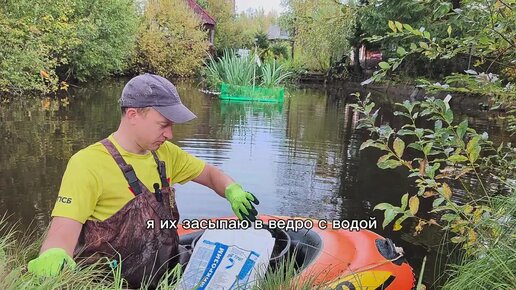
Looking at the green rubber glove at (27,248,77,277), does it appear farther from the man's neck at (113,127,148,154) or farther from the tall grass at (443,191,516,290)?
the tall grass at (443,191,516,290)

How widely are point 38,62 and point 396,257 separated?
959 cm

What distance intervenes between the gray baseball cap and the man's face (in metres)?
0.03

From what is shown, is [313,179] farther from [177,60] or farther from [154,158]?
[177,60]

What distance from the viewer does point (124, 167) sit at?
2367mm

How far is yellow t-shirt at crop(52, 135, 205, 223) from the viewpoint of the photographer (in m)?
2.17

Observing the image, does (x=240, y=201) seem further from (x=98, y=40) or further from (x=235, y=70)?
(x=98, y=40)

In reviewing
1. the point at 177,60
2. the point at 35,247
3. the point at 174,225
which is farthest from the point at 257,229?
the point at 177,60

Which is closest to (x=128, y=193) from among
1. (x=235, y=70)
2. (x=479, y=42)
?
(x=479, y=42)

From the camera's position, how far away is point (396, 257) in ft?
11.5

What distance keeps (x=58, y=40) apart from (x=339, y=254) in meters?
13.0

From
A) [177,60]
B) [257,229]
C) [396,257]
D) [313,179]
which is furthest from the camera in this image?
[177,60]

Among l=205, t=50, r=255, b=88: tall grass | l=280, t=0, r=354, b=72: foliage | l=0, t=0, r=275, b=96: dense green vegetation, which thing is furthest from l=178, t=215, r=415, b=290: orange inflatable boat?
l=280, t=0, r=354, b=72: foliage

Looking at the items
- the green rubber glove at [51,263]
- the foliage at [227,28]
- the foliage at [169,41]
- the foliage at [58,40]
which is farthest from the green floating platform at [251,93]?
the foliage at [227,28]

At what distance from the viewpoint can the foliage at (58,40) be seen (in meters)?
10.5
